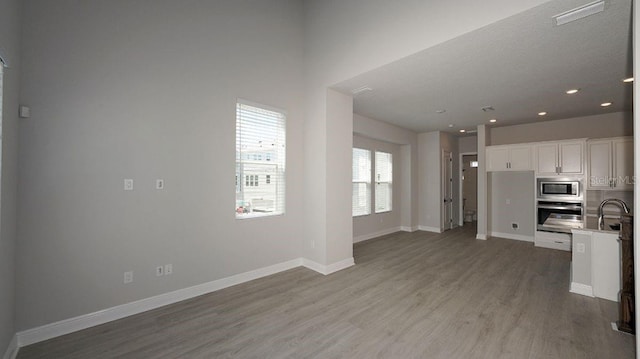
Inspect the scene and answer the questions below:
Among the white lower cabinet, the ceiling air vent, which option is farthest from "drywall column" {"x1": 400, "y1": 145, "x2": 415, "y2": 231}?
the ceiling air vent

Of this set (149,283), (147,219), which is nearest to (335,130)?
(147,219)

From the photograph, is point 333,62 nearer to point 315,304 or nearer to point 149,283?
point 315,304

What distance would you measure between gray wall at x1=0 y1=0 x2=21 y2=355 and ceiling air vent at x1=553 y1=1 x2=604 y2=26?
4439 millimetres

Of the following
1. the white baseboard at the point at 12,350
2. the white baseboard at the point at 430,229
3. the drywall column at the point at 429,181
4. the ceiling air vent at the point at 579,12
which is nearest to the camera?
the white baseboard at the point at 12,350

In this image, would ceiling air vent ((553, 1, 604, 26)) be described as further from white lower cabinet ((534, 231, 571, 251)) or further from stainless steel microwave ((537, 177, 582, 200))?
white lower cabinet ((534, 231, 571, 251))

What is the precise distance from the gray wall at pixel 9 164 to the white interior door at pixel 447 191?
8.12 meters

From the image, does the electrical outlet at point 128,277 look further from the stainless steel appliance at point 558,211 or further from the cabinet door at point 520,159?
the cabinet door at point 520,159

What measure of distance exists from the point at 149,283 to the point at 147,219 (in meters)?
0.73

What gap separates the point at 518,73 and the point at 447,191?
485 cm

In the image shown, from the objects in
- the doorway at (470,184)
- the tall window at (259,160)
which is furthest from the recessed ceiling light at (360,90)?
the doorway at (470,184)

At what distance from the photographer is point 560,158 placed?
215 inches

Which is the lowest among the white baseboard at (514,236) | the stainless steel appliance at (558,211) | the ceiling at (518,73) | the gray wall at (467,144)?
the white baseboard at (514,236)

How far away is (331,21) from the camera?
3951 mm

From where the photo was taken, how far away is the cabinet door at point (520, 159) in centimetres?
588
